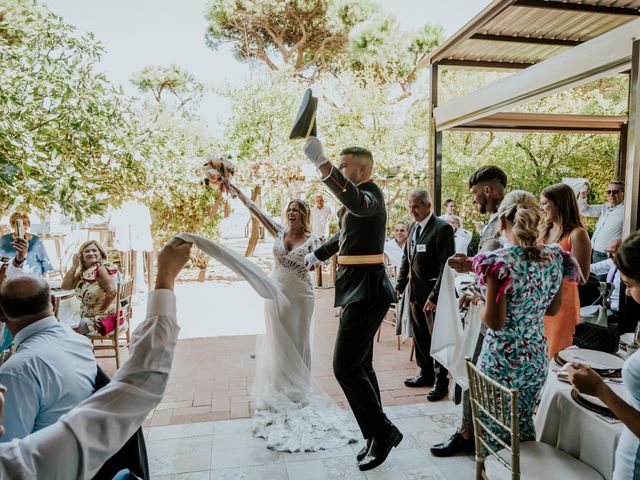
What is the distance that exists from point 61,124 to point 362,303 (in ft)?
9.46

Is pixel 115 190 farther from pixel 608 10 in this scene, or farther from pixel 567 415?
pixel 608 10

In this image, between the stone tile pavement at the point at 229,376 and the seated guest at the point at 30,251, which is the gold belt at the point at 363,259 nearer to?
the stone tile pavement at the point at 229,376

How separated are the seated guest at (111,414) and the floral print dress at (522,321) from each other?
149 cm

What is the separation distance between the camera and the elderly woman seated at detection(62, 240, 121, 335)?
427 cm

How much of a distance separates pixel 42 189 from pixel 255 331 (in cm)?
331

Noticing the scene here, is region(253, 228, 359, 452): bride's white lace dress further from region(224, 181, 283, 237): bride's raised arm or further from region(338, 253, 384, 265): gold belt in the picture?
region(338, 253, 384, 265): gold belt

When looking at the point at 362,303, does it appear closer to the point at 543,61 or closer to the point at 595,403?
the point at 595,403

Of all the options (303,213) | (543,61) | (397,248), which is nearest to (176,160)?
(303,213)

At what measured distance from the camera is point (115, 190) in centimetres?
457

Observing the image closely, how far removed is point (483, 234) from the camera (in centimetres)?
298

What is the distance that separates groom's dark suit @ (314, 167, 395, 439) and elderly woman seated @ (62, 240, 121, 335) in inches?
100

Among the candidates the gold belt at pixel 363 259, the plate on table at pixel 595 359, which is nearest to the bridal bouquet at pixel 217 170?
the gold belt at pixel 363 259

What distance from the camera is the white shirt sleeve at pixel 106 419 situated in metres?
0.82

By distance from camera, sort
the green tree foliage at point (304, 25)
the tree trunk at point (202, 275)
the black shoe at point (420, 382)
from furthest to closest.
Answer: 1. the green tree foliage at point (304, 25)
2. the tree trunk at point (202, 275)
3. the black shoe at point (420, 382)
